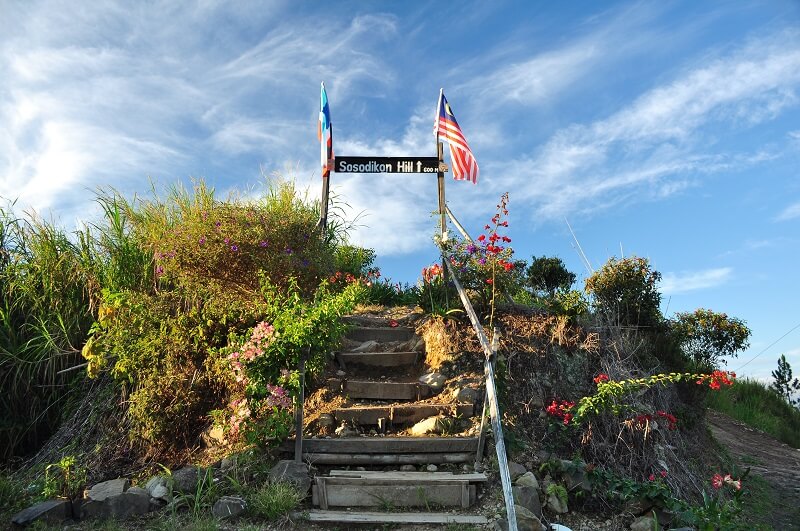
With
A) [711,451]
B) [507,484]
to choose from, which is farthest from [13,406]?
[711,451]

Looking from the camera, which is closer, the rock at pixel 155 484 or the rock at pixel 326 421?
the rock at pixel 155 484

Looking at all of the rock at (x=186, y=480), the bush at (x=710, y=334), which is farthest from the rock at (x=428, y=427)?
the bush at (x=710, y=334)

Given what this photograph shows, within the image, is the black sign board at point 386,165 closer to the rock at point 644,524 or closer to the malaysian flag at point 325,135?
the malaysian flag at point 325,135

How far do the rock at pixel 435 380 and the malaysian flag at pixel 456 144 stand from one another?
3.81 meters

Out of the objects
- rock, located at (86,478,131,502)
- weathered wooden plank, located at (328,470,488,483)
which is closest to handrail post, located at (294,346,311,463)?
weathered wooden plank, located at (328,470,488,483)

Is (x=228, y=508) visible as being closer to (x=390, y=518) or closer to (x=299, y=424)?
(x=299, y=424)

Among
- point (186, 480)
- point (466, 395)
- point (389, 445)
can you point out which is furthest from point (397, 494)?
point (186, 480)

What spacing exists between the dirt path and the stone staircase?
3751 millimetres

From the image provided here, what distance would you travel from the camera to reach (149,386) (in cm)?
652

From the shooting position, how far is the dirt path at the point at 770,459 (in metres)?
7.16

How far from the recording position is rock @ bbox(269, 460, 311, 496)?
5402mm

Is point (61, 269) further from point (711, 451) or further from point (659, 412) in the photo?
point (711, 451)

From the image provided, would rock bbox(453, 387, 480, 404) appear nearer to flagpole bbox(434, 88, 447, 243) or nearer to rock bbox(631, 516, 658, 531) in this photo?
rock bbox(631, 516, 658, 531)

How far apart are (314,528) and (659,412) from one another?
4.10 metres
